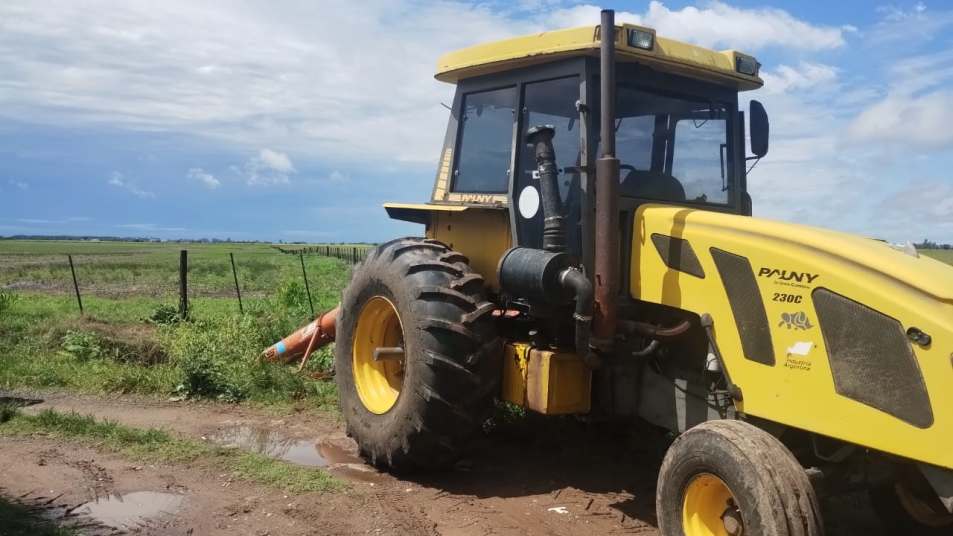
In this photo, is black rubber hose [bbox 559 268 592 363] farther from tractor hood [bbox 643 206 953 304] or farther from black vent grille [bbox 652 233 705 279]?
tractor hood [bbox 643 206 953 304]

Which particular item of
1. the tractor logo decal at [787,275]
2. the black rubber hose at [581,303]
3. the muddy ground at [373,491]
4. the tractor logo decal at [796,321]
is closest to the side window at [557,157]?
the black rubber hose at [581,303]

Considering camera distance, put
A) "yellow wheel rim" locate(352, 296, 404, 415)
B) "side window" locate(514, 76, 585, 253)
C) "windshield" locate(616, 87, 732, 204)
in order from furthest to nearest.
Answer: "yellow wheel rim" locate(352, 296, 404, 415), "windshield" locate(616, 87, 732, 204), "side window" locate(514, 76, 585, 253)

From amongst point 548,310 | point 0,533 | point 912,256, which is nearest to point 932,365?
point 912,256

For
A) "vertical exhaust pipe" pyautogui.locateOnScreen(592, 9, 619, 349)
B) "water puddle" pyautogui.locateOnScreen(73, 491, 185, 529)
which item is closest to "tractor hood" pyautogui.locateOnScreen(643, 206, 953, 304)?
"vertical exhaust pipe" pyautogui.locateOnScreen(592, 9, 619, 349)

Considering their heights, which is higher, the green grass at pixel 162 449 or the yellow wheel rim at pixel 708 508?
the yellow wheel rim at pixel 708 508

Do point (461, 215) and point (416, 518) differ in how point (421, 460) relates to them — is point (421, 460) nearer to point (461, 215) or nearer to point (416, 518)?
point (416, 518)

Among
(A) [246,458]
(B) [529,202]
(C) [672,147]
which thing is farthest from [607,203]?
(A) [246,458]

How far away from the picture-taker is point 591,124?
5027mm

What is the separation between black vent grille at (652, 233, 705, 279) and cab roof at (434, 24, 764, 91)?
119 centimetres

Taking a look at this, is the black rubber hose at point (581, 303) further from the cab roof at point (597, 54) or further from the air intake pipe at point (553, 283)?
the cab roof at point (597, 54)

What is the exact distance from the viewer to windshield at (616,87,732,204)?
531 centimetres

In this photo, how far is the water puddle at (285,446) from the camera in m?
6.12

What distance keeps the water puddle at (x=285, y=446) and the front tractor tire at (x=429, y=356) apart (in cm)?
27

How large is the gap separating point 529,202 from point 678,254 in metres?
1.18
